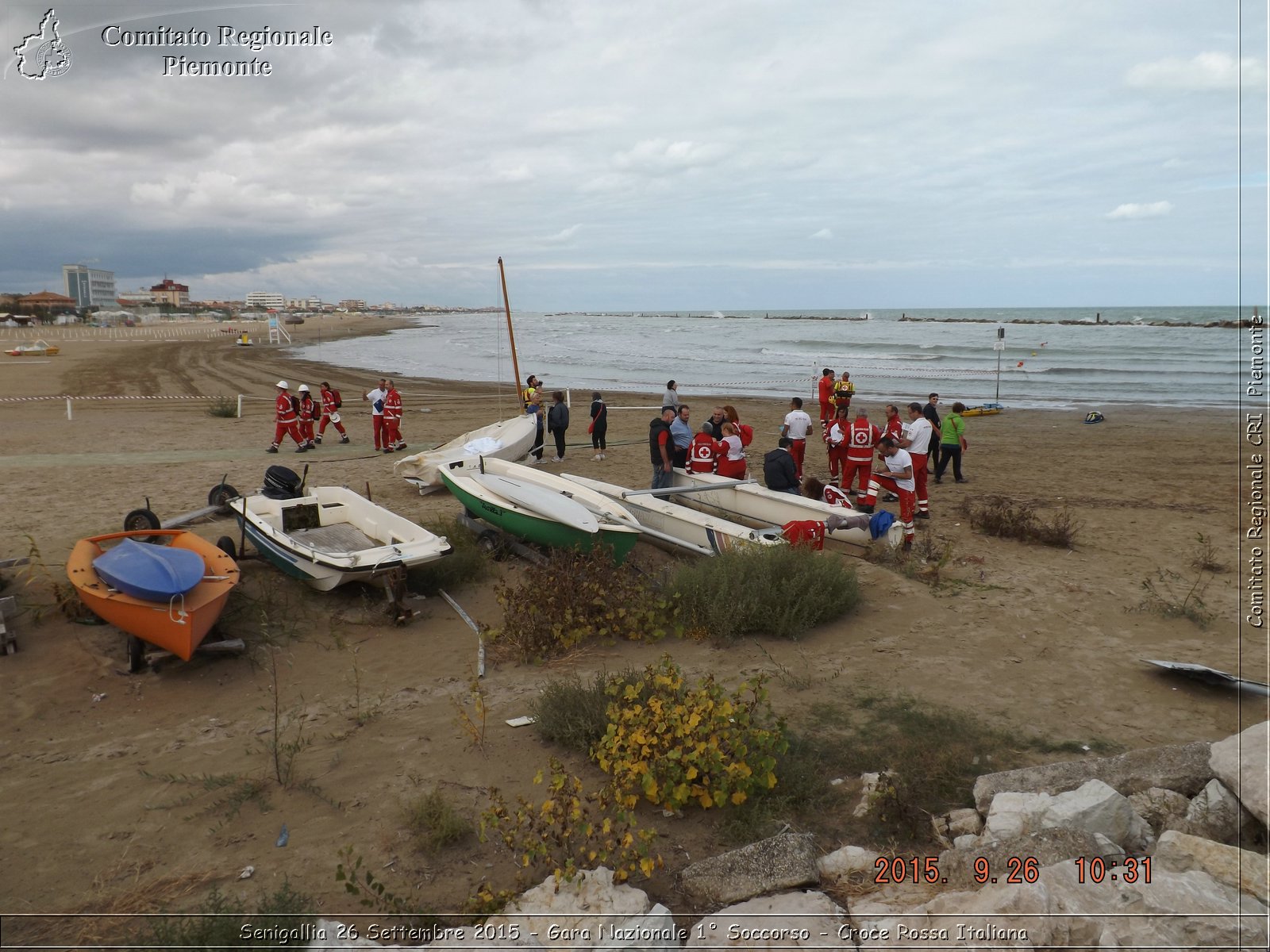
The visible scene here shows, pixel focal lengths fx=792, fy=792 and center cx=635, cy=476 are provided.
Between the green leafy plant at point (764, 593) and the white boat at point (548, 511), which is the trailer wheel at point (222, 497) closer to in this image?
the white boat at point (548, 511)

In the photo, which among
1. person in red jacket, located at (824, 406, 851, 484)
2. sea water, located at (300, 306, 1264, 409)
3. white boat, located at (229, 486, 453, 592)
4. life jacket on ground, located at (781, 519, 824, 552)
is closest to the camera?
white boat, located at (229, 486, 453, 592)

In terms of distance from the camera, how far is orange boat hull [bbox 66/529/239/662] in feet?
22.0

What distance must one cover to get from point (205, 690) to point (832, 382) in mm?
13801

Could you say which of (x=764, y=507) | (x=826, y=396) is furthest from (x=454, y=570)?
(x=826, y=396)

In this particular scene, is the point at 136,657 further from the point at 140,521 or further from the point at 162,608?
the point at 140,521

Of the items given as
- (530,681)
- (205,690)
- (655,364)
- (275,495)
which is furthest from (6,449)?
(655,364)

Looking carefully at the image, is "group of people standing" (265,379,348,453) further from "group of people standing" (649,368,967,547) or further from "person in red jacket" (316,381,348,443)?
"group of people standing" (649,368,967,547)

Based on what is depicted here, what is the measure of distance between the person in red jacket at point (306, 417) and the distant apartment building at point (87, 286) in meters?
166

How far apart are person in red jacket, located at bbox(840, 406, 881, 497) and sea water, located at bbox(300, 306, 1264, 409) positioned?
12.8 metres

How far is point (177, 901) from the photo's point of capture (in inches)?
163

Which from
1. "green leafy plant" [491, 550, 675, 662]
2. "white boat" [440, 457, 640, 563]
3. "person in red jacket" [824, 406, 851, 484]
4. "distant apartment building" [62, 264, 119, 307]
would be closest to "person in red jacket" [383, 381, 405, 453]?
"white boat" [440, 457, 640, 563]

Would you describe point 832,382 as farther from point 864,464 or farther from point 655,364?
point 655,364

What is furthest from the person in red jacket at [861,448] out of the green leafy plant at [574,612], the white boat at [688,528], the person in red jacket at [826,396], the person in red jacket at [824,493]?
the person in red jacket at [826,396]

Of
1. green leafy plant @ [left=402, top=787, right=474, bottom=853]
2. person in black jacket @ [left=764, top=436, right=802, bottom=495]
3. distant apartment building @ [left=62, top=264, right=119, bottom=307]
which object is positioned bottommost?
green leafy plant @ [left=402, top=787, right=474, bottom=853]
